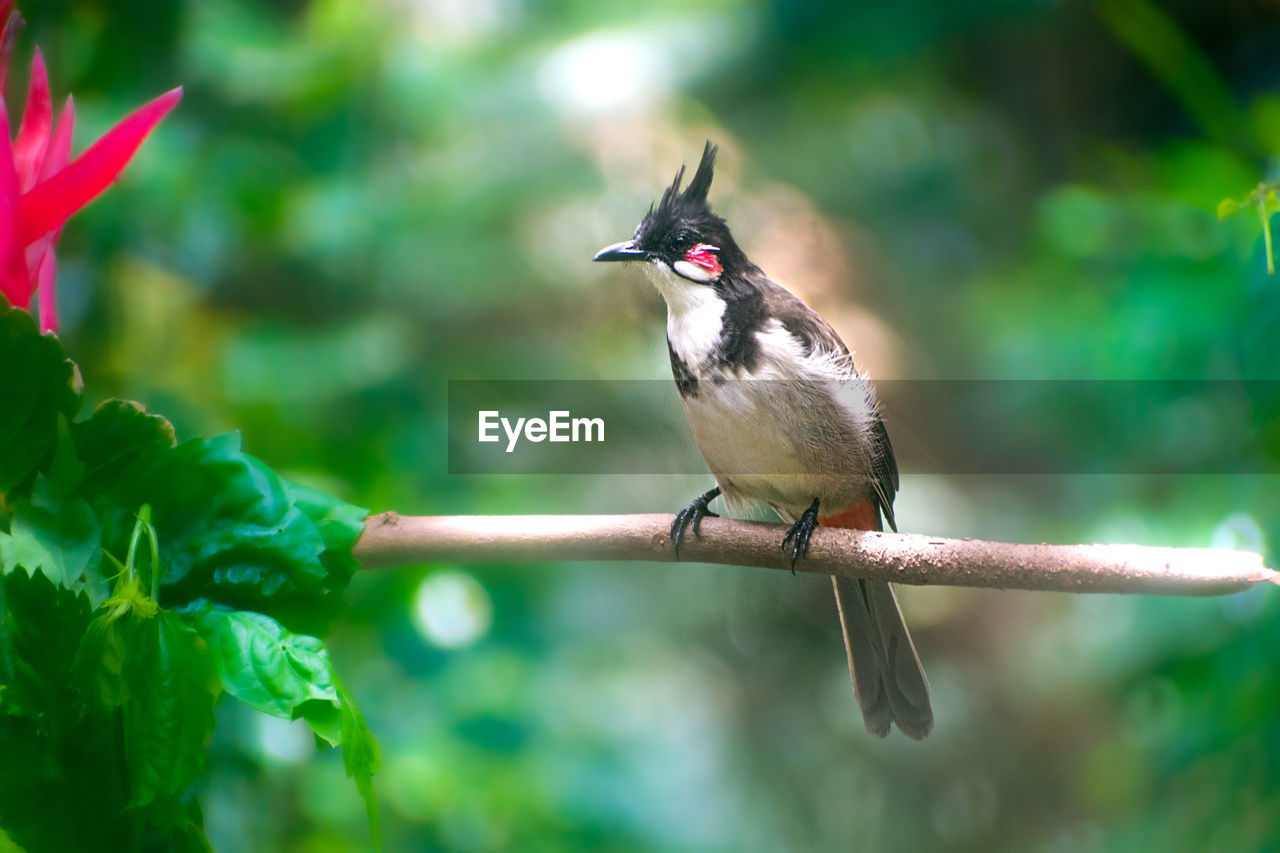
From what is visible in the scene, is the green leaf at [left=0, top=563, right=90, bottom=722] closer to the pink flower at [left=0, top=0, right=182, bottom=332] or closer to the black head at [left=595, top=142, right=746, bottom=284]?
the pink flower at [left=0, top=0, right=182, bottom=332]

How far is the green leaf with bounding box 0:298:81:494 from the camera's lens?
1.12ft

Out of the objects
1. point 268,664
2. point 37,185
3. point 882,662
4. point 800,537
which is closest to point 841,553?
point 800,537

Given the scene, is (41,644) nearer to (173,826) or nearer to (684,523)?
(173,826)

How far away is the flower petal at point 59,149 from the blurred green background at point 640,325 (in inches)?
15.7

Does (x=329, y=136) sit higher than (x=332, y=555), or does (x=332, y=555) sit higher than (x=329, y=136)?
(x=329, y=136)

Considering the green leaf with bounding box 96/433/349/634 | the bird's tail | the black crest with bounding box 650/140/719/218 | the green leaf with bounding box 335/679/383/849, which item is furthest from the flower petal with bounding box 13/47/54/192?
the bird's tail

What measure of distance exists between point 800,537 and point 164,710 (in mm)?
327

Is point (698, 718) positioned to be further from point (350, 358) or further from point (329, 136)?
point (329, 136)

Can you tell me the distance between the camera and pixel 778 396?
2.06 ft

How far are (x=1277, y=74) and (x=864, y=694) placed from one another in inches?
29.7

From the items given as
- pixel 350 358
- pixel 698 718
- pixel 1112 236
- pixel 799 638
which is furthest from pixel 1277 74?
pixel 350 358

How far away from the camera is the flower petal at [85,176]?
361mm

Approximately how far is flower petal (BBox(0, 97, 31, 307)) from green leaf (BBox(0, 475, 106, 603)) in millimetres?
76

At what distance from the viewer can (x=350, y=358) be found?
39.4 inches
